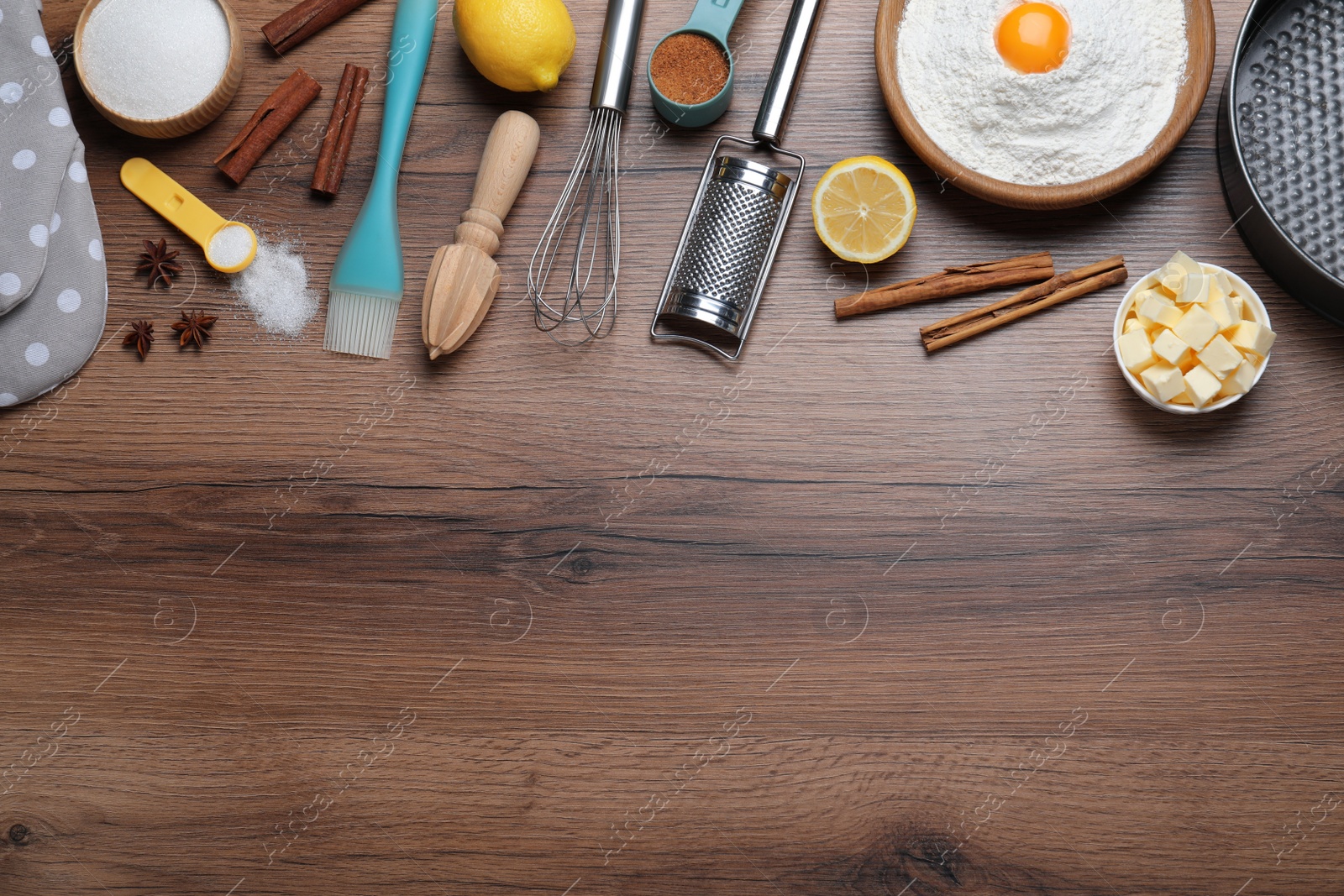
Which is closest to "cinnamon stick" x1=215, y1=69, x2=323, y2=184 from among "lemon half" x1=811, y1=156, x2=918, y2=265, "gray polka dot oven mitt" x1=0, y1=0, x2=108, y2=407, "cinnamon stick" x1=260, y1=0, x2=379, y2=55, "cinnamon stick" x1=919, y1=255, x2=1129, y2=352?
"cinnamon stick" x1=260, y1=0, x2=379, y2=55

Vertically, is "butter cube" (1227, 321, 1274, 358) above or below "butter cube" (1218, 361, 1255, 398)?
above

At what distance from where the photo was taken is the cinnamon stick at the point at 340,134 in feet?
3.83

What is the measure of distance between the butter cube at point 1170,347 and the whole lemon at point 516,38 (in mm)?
822

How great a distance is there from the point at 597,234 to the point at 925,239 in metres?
0.44

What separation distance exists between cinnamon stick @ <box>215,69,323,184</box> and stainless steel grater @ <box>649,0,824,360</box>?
56 cm

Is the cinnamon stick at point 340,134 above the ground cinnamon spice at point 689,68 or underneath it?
underneath

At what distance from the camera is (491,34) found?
107 centimetres

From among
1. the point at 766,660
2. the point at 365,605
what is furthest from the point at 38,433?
the point at 766,660

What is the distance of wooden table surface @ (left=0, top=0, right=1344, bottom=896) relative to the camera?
3.59ft

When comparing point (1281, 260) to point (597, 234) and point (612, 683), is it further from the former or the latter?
point (612, 683)

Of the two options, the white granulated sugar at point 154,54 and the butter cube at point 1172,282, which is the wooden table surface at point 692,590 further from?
the white granulated sugar at point 154,54

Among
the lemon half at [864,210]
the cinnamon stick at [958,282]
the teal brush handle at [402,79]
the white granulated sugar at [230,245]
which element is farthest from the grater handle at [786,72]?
the white granulated sugar at [230,245]

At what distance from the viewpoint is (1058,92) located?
3.48ft

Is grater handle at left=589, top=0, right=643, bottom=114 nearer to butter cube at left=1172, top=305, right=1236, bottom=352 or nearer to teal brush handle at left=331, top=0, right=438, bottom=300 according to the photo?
teal brush handle at left=331, top=0, right=438, bottom=300
